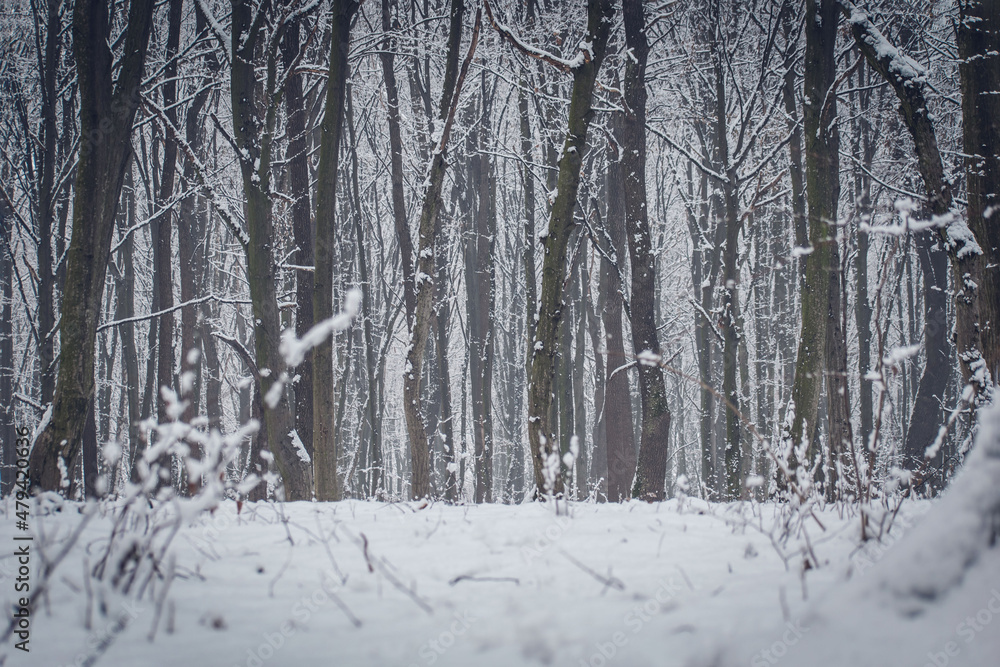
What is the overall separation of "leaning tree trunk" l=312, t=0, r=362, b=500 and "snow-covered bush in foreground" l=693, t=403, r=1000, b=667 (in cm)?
611

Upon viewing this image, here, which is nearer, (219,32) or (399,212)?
(219,32)

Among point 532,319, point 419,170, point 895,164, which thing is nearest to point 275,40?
point 419,170

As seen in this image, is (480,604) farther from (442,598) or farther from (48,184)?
(48,184)

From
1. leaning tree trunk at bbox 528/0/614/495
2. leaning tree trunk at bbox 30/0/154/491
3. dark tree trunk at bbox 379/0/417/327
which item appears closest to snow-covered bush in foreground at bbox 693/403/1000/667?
leaning tree trunk at bbox 528/0/614/495

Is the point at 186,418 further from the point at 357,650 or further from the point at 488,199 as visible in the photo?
the point at 357,650

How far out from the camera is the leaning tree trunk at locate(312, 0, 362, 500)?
→ 669cm

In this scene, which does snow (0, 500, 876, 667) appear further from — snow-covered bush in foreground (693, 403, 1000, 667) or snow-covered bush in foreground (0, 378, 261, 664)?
snow-covered bush in foreground (693, 403, 1000, 667)

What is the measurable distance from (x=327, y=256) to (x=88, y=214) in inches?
96.1

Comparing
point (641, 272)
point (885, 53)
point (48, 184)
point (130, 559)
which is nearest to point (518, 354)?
point (641, 272)

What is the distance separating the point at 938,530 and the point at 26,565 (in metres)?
2.71

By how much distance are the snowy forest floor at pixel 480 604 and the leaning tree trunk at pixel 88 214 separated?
8.83 feet

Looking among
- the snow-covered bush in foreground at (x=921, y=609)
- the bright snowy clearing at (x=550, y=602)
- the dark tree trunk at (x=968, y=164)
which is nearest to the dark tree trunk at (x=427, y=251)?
the dark tree trunk at (x=968, y=164)

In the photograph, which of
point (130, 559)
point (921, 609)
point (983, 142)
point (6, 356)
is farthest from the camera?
point (6, 356)

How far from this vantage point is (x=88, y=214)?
4965mm
